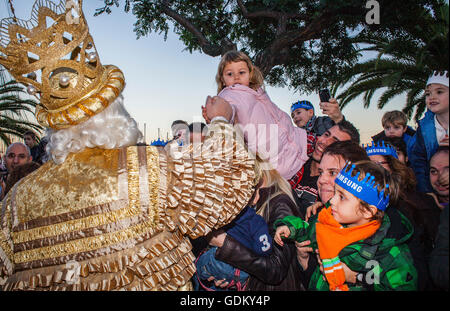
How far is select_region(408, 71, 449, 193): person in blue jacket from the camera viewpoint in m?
1.25

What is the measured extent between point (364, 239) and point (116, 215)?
1.20 metres

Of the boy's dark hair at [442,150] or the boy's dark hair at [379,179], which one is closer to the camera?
the boy's dark hair at [442,150]

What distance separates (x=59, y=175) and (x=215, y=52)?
2.39 metres

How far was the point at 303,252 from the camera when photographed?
69.9 inches

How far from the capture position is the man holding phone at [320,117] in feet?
7.53

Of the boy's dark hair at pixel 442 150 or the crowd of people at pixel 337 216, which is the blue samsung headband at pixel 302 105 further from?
the boy's dark hair at pixel 442 150

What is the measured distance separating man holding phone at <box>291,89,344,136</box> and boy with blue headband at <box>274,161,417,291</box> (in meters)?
0.87

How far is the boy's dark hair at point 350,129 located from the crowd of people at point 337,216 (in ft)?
0.05

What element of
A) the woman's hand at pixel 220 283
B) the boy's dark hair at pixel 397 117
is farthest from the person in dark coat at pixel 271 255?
the boy's dark hair at pixel 397 117

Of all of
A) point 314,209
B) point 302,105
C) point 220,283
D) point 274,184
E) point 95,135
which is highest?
point 302,105

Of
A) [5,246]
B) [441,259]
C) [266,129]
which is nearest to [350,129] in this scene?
[266,129]

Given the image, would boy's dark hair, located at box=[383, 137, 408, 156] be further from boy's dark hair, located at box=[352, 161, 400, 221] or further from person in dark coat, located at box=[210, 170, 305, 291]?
person in dark coat, located at box=[210, 170, 305, 291]

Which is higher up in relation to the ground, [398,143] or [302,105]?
[302,105]

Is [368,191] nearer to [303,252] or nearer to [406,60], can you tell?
[303,252]
